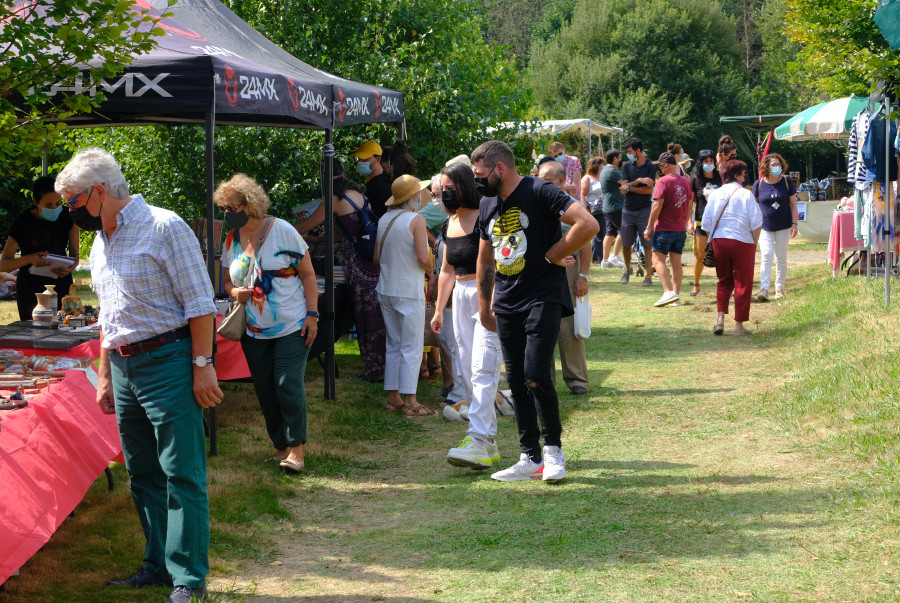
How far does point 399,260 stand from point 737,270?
4.71 metres

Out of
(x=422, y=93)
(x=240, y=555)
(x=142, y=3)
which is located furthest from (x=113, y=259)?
(x=422, y=93)

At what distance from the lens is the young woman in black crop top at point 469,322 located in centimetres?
605

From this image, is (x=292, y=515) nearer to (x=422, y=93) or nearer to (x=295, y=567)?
(x=295, y=567)

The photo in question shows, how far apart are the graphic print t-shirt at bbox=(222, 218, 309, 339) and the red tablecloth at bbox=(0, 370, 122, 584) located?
1.14 meters

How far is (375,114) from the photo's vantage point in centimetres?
903

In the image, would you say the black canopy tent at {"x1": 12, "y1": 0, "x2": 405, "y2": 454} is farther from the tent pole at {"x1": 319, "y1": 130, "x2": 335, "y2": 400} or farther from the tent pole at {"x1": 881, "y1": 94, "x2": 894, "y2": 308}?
the tent pole at {"x1": 881, "y1": 94, "x2": 894, "y2": 308}

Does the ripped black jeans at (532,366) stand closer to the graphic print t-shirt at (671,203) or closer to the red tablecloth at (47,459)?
the red tablecloth at (47,459)

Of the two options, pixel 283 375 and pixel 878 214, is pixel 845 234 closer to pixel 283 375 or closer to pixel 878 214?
pixel 878 214

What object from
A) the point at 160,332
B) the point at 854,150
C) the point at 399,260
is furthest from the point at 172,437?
the point at 854,150

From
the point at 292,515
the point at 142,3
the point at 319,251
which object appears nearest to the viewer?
the point at 292,515

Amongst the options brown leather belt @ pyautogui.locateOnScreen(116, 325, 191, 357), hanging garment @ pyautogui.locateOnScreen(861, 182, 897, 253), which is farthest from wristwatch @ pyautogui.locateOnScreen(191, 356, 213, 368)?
hanging garment @ pyautogui.locateOnScreen(861, 182, 897, 253)

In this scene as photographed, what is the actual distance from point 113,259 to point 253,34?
510cm

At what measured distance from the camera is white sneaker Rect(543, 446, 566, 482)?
5.82 meters

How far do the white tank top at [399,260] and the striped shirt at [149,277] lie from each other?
11.9 feet
